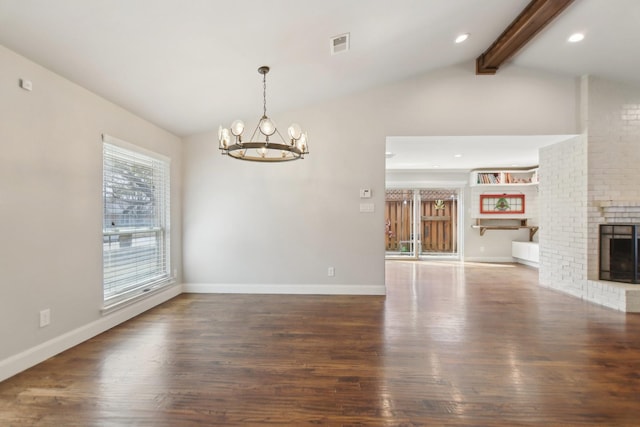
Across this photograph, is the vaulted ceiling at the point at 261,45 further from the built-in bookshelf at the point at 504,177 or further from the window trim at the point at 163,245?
the built-in bookshelf at the point at 504,177

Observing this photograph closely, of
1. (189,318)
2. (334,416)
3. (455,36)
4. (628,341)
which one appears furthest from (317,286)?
(455,36)

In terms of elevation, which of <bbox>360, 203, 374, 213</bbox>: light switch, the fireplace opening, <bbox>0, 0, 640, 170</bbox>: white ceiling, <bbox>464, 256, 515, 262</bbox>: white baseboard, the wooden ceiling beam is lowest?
<bbox>464, 256, 515, 262</bbox>: white baseboard

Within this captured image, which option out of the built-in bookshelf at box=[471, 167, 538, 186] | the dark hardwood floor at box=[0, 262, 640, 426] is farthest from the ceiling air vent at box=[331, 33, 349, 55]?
the built-in bookshelf at box=[471, 167, 538, 186]

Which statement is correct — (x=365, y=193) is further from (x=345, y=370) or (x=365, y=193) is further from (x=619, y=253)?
(x=619, y=253)

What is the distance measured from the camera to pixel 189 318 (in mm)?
3463

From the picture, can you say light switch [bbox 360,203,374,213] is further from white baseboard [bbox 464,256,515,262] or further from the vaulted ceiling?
white baseboard [bbox 464,256,515,262]

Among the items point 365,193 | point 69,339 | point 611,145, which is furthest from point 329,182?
point 611,145

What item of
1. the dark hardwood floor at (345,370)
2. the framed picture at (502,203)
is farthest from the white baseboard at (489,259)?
the dark hardwood floor at (345,370)

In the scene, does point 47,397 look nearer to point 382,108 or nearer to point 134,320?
point 134,320

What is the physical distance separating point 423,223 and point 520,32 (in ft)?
17.8

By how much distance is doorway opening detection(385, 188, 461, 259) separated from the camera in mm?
8164

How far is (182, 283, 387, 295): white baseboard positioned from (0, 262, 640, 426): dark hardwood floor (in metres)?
0.60

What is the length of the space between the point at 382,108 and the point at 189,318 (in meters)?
3.76

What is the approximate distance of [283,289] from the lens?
4.50 metres
